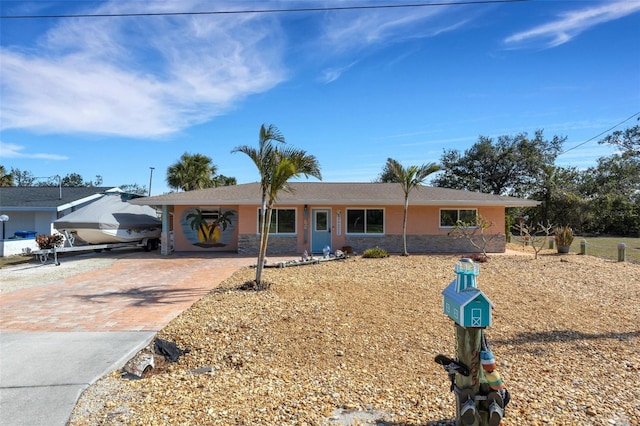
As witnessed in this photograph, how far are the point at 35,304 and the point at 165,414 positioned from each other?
21.7 ft

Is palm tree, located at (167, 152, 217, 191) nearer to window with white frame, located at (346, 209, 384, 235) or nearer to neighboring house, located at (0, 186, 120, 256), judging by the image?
neighboring house, located at (0, 186, 120, 256)

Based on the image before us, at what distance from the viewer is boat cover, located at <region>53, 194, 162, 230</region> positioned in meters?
16.8

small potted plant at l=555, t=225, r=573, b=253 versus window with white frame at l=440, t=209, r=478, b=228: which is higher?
window with white frame at l=440, t=209, r=478, b=228

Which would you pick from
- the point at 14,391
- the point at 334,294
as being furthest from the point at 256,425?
the point at 334,294

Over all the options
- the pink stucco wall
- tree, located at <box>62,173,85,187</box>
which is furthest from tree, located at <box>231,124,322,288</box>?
tree, located at <box>62,173,85,187</box>

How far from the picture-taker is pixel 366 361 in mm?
4688

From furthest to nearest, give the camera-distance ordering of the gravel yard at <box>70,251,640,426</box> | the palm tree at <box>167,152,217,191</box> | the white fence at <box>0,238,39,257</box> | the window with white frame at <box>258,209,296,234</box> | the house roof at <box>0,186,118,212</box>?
the palm tree at <box>167,152,217,191</box>
the house roof at <box>0,186,118,212</box>
the window with white frame at <box>258,209,296,234</box>
the white fence at <box>0,238,39,257</box>
the gravel yard at <box>70,251,640,426</box>

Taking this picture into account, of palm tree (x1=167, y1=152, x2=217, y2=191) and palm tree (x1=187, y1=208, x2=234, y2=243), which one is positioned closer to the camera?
palm tree (x1=187, y1=208, x2=234, y2=243)

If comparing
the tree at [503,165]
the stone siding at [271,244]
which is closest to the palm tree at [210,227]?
the stone siding at [271,244]

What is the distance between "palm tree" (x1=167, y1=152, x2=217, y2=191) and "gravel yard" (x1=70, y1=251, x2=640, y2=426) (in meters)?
21.8

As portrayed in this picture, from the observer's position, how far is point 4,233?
20609 mm

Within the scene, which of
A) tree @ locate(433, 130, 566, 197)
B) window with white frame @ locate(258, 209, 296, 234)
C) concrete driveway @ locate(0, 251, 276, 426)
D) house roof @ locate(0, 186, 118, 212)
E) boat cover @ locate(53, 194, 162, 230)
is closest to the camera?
concrete driveway @ locate(0, 251, 276, 426)

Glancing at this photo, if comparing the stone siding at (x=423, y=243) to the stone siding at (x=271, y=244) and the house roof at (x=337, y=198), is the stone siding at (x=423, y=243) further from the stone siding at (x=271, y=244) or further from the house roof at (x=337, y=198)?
the house roof at (x=337, y=198)

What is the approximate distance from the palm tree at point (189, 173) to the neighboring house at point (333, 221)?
419 inches
